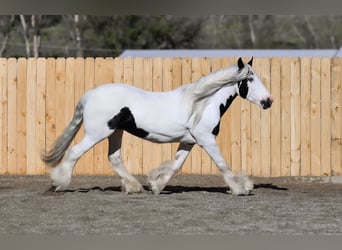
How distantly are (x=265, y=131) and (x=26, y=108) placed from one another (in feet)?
13.0

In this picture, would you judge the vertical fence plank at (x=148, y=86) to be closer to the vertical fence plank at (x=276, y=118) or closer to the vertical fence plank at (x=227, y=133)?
the vertical fence plank at (x=227, y=133)

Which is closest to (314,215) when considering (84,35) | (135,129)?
(135,129)

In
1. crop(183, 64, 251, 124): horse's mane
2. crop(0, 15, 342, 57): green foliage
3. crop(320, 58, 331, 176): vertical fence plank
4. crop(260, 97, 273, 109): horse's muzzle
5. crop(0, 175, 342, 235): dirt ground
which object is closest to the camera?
crop(0, 175, 342, 235): dirt ground

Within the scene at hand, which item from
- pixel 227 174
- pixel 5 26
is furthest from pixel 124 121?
pixel 5 26

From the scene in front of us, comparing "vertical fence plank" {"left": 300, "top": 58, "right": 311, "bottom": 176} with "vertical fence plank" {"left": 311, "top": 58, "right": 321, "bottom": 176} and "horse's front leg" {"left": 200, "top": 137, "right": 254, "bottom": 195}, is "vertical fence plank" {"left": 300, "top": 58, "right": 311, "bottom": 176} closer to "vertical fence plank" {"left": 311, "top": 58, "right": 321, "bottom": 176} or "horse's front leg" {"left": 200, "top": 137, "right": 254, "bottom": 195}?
"vertical fence plank" {"left": 311, "top": 58, "right": 321, "bottom": 176}

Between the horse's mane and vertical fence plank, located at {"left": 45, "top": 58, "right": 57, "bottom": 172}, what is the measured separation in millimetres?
4220

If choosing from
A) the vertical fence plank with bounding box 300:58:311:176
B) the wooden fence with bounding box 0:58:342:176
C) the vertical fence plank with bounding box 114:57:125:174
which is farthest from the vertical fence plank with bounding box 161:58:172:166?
the vertical fence plank with bounding box 300:58:311:176

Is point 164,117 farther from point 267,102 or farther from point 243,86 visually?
point 267,102

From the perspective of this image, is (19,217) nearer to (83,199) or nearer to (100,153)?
(83,199)

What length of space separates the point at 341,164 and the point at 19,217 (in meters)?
6.78

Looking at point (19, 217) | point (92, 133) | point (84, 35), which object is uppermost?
point (84, 35)

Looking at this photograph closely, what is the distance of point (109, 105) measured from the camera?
11.2 metres

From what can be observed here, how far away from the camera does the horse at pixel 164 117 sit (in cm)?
1120

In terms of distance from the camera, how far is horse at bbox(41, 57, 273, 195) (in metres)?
11.2
